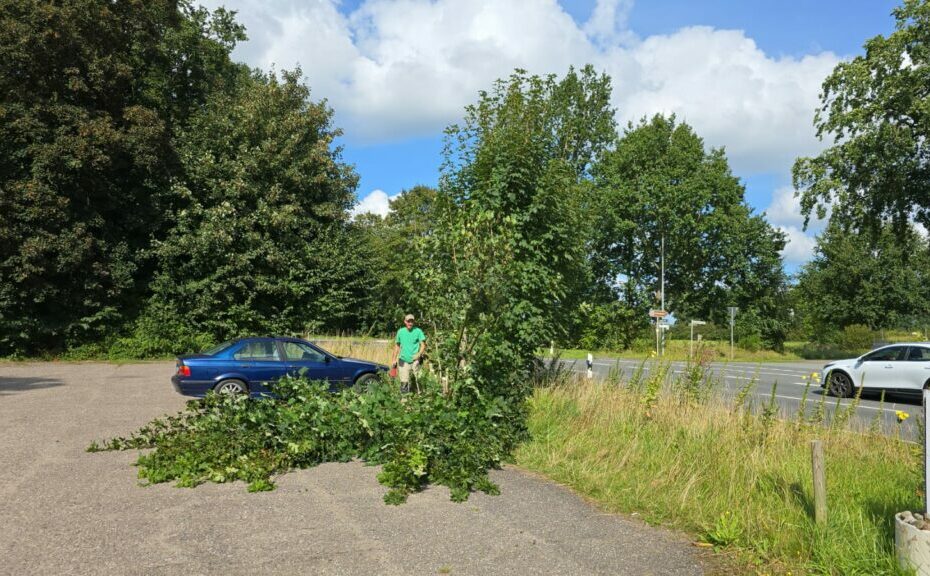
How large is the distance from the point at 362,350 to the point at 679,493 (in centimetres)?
1406

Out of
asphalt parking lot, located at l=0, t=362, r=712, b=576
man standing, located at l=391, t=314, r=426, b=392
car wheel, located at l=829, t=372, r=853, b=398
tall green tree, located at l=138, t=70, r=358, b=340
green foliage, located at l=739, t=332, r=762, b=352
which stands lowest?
asphalt parking lot, located at l=0, t=362, r=712, b=576

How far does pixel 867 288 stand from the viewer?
52.0 meters

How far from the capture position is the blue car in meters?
12.4

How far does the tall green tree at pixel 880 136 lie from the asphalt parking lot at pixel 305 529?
2185 cm

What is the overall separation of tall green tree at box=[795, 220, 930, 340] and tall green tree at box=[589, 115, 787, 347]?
4659 millimetres

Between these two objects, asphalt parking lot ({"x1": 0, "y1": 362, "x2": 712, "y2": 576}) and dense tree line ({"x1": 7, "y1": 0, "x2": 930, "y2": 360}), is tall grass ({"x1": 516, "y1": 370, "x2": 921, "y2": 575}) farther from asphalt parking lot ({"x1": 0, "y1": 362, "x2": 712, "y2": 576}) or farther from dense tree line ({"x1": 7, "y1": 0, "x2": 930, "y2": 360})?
dense tree line ({"x1": 7, "y1": 0, "x2": 930, "y2": 360})

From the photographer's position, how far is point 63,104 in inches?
936

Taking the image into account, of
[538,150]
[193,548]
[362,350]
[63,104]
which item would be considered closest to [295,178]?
[63,104]

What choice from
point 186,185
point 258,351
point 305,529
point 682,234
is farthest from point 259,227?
point 682,234

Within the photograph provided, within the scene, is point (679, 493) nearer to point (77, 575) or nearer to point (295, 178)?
point (77, 575)

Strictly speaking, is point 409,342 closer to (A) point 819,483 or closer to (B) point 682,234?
(A) point 819,483

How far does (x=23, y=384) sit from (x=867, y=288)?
54.5 m

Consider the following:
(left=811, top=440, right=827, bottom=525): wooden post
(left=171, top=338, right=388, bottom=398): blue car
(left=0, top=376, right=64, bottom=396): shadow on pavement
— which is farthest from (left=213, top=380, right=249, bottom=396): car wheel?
(left=811, top=440, right=827, bottom=525): wooden post

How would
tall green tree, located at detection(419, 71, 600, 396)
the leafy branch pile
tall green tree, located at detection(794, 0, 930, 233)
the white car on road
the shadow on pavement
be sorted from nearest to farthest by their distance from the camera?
the leafy branch pile
tall green tree, located at detection(419, 71, 600, 396)
the white car on road
the shadow on pavement
tall green tree, located at detection(794, 0, 930, 233)
